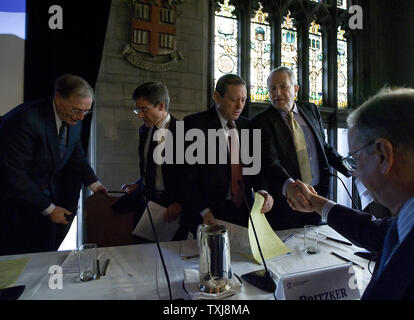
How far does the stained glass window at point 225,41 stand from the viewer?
3.52 meters

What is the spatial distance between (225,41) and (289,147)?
2321 mm

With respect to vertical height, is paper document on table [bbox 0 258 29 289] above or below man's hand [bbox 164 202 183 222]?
below

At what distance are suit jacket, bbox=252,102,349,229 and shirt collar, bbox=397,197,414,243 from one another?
963 mm

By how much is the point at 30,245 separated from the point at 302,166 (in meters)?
2.00

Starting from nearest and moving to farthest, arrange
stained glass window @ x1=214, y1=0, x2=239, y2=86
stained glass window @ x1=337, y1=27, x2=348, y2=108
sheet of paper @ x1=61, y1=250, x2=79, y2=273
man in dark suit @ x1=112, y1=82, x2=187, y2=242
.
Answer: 1. sheet of paper @ x1=61, y1=250, x2=79, y2=273
2. man in dark suit @ x1=112, y1=82, x2=187, y2=242
3. stained glass window @ x1=214, y1=0, x2=239, y2=86
4. stained glass window @ x1=337, y1=27, x2=348, y2=108

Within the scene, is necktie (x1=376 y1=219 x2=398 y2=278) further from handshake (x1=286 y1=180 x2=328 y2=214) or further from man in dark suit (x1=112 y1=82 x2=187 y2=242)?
man in dark suit (x1=112 y1=82 x2=187 y2=242)

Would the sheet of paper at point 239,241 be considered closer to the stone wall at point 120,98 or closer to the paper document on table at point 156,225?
the paper document on table at point 156,225

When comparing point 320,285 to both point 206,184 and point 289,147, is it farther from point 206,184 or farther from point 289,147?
point 289,147

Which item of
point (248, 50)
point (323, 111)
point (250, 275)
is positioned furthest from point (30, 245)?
point (323, 111)

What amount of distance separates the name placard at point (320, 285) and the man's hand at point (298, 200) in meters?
0.41

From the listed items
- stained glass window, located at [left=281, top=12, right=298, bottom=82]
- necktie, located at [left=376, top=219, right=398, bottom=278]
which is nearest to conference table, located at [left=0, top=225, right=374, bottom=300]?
necktie, located at [left=376, top=219, right=398, bottom=278]

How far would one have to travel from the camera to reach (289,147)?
6.06 feet

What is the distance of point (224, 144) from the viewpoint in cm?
170

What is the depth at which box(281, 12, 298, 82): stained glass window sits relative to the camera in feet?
12.8
